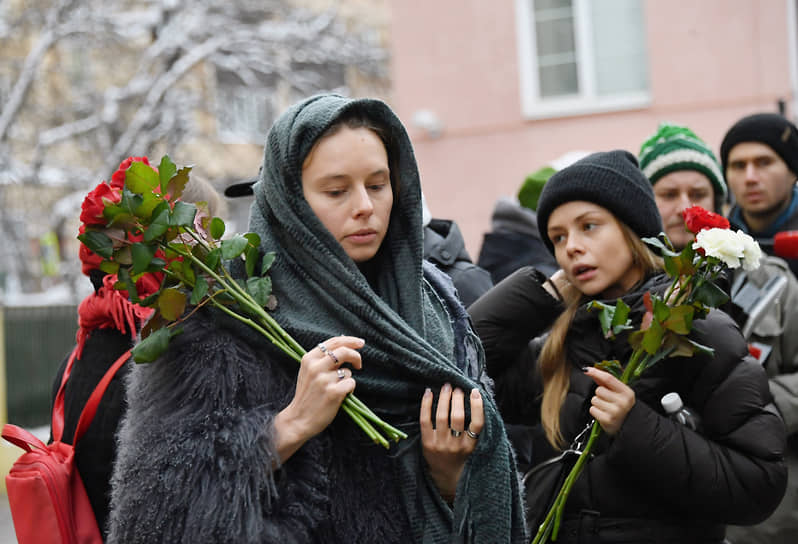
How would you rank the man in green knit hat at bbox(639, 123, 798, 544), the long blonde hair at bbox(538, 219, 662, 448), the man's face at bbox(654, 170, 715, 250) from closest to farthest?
the long blonde hair at bbox(538, 219, 662, 448) → the man in green knit hat at bbox(639, 123, 798, 544) → the man's face at bbox(654, 170, 715, 250)

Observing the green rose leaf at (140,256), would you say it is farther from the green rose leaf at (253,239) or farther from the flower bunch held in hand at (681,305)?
the flower bunch held in hand at (681,305)

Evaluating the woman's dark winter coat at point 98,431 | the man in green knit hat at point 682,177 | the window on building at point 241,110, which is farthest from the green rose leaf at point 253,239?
the window on building at point 241,110

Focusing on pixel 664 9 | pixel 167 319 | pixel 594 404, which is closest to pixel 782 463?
pixel 594 404

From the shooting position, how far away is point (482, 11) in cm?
1147

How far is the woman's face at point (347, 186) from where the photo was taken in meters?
2.14

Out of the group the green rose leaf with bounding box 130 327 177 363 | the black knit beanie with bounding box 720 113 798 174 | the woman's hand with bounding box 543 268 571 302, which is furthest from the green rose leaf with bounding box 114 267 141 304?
the black knit beanie with bounding box 720 113 798 174

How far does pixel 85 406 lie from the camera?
261 centimetres

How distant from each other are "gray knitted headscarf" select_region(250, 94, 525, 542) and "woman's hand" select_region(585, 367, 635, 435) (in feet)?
1.21

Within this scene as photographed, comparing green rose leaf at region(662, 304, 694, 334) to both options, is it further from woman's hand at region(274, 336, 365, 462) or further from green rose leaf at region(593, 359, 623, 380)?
woman's hand at region(274, 336, 365, 462)

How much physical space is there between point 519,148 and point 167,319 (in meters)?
9.85

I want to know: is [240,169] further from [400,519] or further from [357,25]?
[400,519]

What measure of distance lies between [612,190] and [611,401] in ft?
2.30

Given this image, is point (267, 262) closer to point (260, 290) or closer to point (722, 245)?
point (260, 290)

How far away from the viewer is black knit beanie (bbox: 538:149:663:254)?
286 cm
